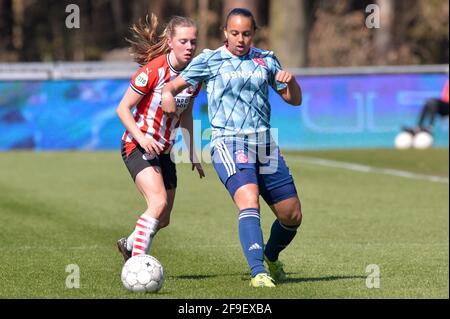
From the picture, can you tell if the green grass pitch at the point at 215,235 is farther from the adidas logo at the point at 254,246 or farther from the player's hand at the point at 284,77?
the player's hand at the point at 284,77

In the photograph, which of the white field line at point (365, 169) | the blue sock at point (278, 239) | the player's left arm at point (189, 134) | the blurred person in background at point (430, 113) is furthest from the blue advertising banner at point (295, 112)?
the blue sock at point (278, 239)

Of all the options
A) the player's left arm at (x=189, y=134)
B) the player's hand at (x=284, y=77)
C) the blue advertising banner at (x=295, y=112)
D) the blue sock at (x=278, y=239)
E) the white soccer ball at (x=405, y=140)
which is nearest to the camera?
the player's hand at (x=284, y=77)

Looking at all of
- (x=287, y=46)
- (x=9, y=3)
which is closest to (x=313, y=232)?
(x=287, y=46)

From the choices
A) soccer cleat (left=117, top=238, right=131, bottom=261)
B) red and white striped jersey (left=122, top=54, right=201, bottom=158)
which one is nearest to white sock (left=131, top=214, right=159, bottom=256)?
soccer cleat (left=117, top=238, right=131, bottom=261)

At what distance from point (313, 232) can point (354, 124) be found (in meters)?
15.4

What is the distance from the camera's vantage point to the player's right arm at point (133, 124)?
318 inches

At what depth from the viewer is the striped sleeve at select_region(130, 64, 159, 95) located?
8336 mm

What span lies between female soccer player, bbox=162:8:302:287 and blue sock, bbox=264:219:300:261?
0.33m

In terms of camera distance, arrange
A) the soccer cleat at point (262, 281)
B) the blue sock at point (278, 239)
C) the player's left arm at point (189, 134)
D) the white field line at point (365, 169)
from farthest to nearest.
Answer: the white field line at point (365, 169), the player's left arm at point (189, 134), the blue sock at point (278, 239), the soccer cleat at point (262, 281)

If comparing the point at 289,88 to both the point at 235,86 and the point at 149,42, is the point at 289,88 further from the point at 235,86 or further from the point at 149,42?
the point at 149,42

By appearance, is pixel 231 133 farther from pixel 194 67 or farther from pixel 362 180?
pixel 362 180

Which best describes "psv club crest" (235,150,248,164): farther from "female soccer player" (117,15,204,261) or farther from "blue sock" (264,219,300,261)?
"blue sock" (264,219,300,261)

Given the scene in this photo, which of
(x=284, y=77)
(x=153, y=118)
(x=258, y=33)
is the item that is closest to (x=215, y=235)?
(x=153, y=118)

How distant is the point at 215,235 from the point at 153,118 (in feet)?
12.9
